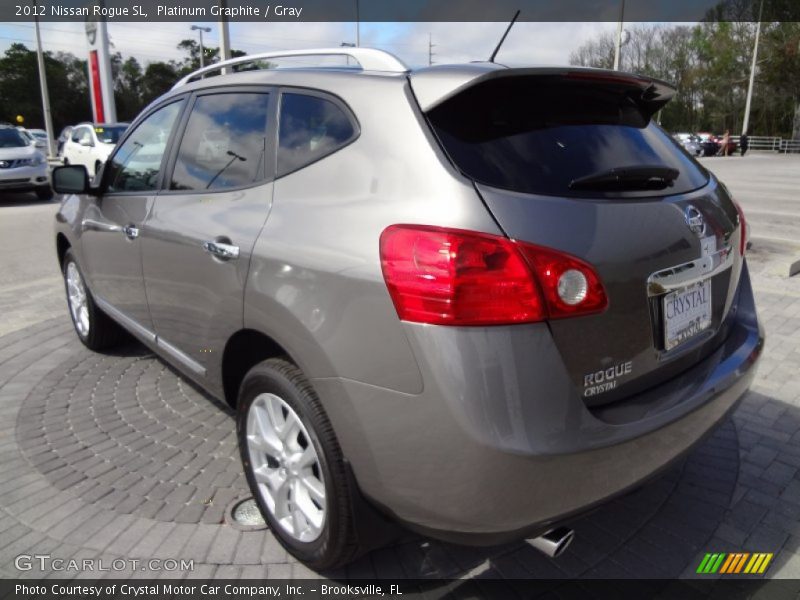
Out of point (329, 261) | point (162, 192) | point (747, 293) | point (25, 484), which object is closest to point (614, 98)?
point (747, 293)

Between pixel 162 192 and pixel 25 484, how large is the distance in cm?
157

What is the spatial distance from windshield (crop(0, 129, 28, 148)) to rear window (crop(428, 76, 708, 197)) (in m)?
16.1

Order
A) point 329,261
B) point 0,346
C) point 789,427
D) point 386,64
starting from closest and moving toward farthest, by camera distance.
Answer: point 329,261
point 386,64
point 789,427
point 0,346

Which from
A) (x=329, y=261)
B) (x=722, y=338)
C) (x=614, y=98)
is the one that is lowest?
(x=722, y=338)

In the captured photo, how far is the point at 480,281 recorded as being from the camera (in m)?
1.63

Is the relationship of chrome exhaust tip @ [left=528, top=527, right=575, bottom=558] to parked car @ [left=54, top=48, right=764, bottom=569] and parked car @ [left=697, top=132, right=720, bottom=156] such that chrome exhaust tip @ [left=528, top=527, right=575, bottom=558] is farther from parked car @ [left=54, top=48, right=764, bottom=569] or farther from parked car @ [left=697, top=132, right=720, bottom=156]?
parked car @ [left=697, top=132, right=720, bottom=156]

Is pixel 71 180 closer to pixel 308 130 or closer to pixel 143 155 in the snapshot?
pixel 143 155

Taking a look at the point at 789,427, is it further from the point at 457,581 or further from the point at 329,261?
the point at 329,261

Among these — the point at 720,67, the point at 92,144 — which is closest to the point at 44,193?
the point at 92,144

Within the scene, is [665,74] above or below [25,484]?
above

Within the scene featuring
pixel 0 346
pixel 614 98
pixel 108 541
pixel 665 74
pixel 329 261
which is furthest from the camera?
pixel 665 74

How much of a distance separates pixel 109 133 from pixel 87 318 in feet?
47.0

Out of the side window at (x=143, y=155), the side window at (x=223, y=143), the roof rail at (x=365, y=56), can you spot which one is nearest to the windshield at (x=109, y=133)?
the side window at (x=143, y=155)

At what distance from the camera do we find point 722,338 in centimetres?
235
